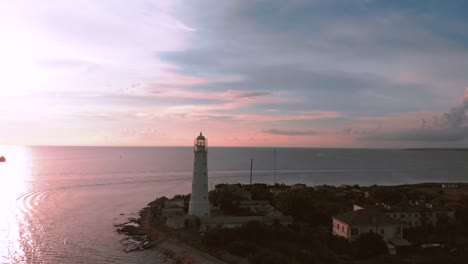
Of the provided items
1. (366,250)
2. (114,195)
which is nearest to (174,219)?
(366,250)

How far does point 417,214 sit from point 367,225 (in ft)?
32.5

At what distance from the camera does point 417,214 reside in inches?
1571

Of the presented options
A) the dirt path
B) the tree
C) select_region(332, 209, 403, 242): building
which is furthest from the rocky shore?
select_region(332, 209, 403, 242): building

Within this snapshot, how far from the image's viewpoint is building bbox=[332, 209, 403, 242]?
33.2 m

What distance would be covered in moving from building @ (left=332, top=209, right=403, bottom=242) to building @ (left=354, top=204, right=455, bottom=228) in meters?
4.82

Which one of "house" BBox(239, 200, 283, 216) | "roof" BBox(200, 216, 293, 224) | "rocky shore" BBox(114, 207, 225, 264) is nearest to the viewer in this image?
"rocky shore" BBox(114, 207, 225, 264)

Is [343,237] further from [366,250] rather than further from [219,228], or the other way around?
[219,228]

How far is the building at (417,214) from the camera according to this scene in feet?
130

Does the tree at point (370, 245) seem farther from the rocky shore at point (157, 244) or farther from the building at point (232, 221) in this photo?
the rocky shore at point (157, 244)

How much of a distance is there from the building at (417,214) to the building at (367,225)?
4.82m

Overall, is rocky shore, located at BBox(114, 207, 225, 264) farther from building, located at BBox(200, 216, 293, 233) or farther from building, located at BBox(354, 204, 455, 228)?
building, located at BBox(354, 204, 455, 228)

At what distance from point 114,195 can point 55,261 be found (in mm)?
41746

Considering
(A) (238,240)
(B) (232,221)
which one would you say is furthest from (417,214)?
(A) (238,240)

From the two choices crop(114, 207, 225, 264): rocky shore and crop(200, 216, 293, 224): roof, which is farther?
crop(200, 216, 293, 224): roof
